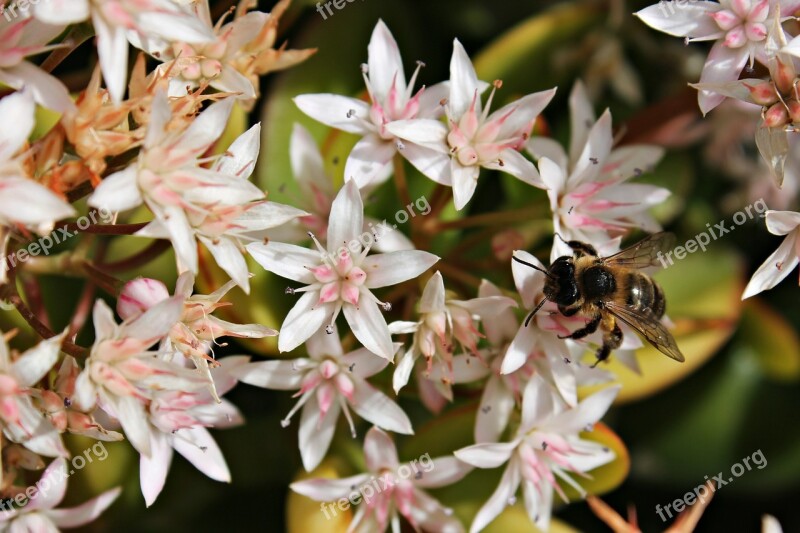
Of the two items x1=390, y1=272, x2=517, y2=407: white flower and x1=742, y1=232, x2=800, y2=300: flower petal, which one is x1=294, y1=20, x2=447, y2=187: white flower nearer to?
x1=390, y1=272, x2=517, y2=407: white flower

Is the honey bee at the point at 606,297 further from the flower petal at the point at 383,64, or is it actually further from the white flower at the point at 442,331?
the flower petal at the point at 383,64

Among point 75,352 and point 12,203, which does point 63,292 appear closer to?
point 75,352

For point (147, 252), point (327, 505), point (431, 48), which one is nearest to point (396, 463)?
point (327, 505)

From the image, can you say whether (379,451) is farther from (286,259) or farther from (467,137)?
(467,137)

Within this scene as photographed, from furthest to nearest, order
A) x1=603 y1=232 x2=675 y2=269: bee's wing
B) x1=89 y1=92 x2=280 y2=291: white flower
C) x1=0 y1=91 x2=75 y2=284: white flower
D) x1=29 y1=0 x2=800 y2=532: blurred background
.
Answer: x1=29 y1=0 x2=800 y2=532: blurred background, x1=603 y1=232 x2=675 y2=269: bee's wing, x1=89 y1=92 x2=280 y2=291: white flower, x1=0 y1=91 x2=75 y2=284: white flower

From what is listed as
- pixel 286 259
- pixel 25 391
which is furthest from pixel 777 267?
pixel 25 391

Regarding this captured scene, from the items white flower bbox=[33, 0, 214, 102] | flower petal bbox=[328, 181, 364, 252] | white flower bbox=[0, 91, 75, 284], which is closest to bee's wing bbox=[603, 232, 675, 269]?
flower petal bbox=[328, 181, 364, 252]

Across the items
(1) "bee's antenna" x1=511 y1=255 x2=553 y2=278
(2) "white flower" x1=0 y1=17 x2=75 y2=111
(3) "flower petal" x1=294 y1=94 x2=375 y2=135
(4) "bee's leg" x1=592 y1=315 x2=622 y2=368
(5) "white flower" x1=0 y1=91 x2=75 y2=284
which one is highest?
(2) "white flower" x1=0 y1=17 x2=75 y2=111

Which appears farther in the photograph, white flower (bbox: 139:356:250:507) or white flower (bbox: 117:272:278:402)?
white flower (bbox: 139:356:250:507)
